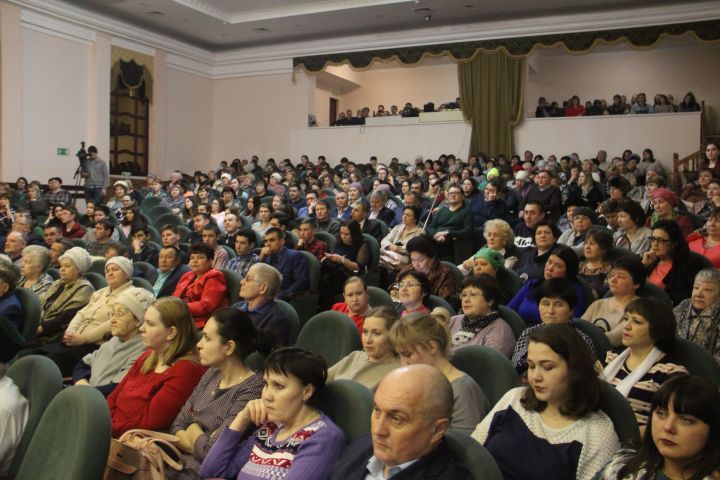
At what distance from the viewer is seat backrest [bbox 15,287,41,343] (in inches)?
135

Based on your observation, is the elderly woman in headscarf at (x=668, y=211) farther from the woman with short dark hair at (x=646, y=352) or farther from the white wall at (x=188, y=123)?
the white wall at (x=188, y=123)

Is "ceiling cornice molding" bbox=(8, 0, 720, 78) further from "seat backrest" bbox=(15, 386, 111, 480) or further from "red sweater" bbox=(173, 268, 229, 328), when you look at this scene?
"seat backrest" bbox=(15, 386, 111, 480)

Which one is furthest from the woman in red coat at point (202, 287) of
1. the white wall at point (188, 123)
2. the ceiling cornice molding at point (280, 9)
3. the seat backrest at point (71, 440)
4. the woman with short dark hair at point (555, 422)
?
the white wall at point (188, 123)

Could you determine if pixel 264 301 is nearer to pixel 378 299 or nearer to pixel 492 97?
pixel 378 299

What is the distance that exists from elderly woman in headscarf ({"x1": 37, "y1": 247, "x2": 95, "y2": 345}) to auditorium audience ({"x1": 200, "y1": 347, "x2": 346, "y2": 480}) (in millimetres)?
2118

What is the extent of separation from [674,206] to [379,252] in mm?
2224

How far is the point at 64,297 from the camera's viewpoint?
3.85 m

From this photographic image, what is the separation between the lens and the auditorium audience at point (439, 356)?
198cm

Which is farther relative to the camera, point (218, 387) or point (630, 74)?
point (630, 74)

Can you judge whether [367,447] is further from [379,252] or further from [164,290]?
[379,252]

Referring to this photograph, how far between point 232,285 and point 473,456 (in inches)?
105

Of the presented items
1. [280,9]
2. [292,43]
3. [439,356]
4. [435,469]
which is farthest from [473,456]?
[292,43]

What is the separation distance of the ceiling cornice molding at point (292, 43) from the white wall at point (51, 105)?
0.93 ft

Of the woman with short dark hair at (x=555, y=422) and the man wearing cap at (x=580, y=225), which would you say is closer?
the woman with short dark hair at (x=555, y=422)
